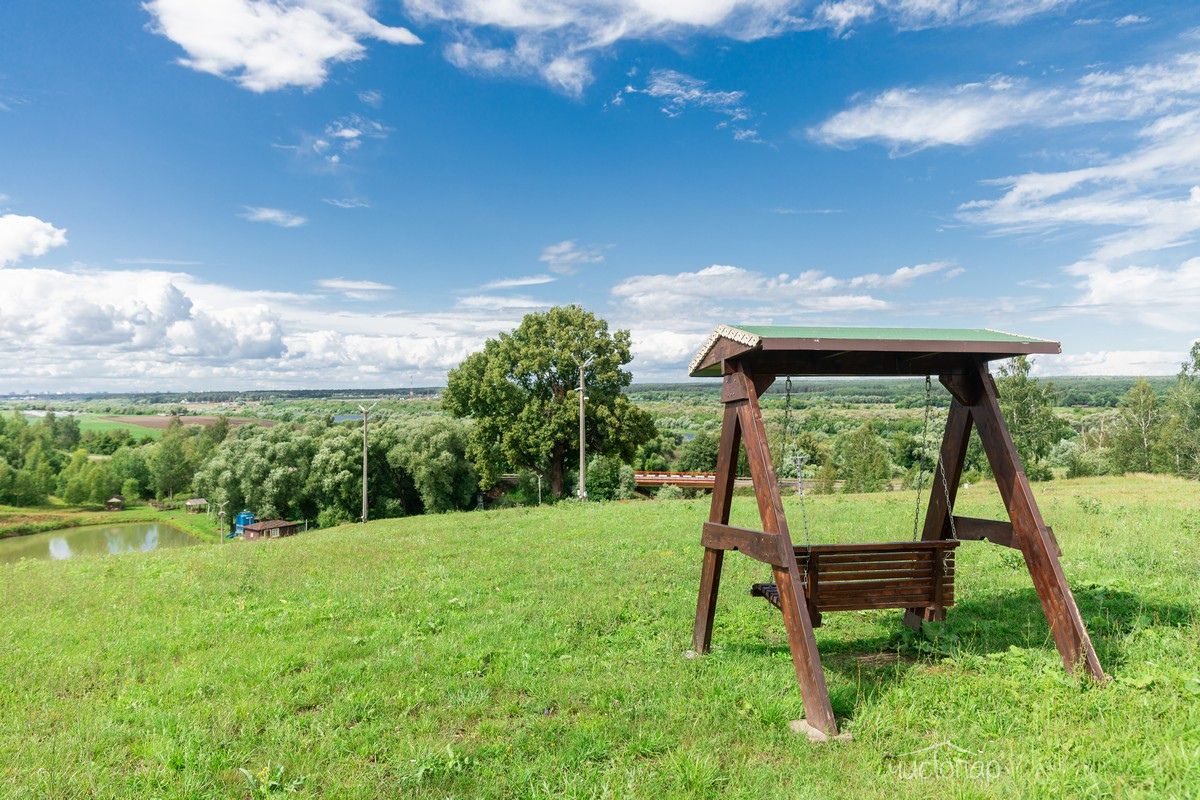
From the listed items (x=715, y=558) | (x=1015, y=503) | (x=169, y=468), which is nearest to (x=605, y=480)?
(x=715, y=558)

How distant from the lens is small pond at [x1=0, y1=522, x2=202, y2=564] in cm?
4775

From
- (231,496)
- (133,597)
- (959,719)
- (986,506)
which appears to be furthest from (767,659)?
(231,496)

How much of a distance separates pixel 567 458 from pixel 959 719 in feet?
97.4

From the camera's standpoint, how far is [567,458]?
34.2 m

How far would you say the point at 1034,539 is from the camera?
6.00 meters

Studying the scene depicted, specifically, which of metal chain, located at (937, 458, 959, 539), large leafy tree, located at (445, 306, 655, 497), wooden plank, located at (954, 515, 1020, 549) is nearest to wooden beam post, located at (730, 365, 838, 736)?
metal chain, located at (937, 458, 959, 539)

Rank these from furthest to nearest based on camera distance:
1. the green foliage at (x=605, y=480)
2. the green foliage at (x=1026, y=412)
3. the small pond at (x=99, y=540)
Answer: the small pond at (x=99, y=540)
the green foliage at (x=1026, y=412)
the green foliage at (x=605, y=480)

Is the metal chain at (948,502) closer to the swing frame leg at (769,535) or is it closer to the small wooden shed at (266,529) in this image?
the swing frame leg at (769,535)

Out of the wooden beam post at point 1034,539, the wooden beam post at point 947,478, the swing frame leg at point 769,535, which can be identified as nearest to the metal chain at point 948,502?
the wooden beam post at point 947,478

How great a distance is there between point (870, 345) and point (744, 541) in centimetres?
210

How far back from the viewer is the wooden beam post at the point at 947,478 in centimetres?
671

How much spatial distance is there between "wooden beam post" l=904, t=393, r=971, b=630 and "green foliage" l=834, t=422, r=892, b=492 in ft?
172

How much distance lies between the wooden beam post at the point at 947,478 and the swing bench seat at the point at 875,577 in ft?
0.97

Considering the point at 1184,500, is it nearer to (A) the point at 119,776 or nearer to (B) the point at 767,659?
(B) the point at 767,659
